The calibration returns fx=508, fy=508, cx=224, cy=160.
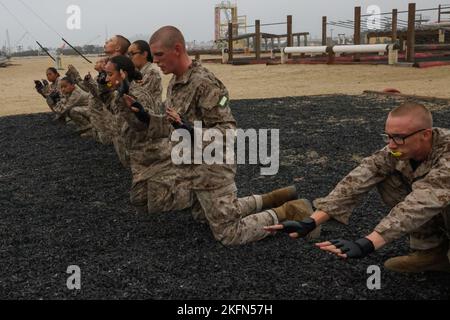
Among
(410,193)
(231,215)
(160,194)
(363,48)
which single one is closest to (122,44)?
(160,194)

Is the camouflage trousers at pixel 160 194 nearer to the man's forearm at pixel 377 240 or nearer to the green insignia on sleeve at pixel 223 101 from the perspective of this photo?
the green insignia on sleeve at pixel 223 101

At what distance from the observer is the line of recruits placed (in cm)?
257

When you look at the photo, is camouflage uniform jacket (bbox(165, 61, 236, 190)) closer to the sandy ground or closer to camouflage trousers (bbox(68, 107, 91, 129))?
camouflage trousers (bbox(68, 107, 91, 129))

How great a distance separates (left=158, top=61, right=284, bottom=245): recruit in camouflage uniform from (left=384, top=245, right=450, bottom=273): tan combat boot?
39.0 inches

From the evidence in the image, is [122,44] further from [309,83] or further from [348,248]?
[309,83]

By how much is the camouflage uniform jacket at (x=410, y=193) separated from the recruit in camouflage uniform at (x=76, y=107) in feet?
21.4

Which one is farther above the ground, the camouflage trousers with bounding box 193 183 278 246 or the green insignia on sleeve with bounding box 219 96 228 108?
the green insignia on sleeve with bounding box 219 96 228 108

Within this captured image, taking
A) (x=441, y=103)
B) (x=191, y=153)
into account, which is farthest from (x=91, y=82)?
(x=441, y=103)

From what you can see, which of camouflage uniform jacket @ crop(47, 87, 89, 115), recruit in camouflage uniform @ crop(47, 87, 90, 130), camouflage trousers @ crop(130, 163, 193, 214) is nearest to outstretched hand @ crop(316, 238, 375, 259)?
camouflage trousers @ crop(130, 163, 193, 214)

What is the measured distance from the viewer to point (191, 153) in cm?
354

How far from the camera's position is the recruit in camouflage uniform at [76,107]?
28.7ft
